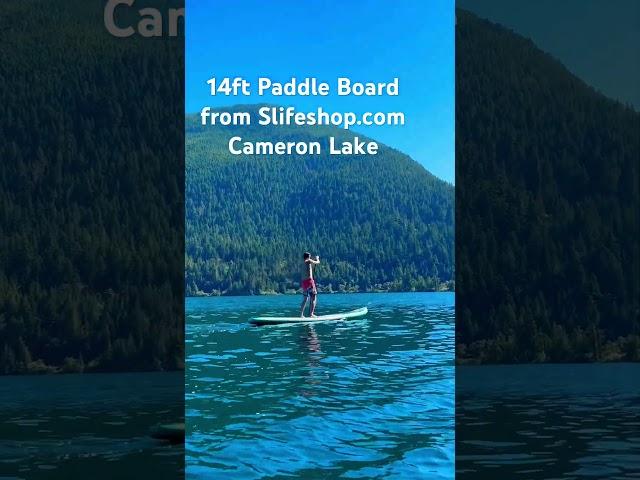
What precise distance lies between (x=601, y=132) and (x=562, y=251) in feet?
20.4

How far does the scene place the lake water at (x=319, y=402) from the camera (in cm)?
1464

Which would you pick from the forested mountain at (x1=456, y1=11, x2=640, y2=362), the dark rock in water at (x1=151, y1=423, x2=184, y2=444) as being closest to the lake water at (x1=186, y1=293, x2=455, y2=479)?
the dark rock in water at (x1=151, y1=423, x2=184, y2=444)

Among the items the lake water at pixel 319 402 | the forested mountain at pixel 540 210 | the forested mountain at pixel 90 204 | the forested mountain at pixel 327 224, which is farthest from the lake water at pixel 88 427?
the forested mountain at pixel 327 224

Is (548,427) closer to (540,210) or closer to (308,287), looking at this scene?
(308,287)

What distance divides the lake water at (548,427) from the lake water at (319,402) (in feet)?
1.67

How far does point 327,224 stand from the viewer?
92625mm

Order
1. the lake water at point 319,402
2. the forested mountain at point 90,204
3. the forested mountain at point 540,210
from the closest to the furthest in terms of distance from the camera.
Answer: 1. the lake water at point 319,402
2. the forested mountain at point 90,204
3. the forested mountain at point 540,210

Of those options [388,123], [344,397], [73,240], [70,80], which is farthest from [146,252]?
[388,123]

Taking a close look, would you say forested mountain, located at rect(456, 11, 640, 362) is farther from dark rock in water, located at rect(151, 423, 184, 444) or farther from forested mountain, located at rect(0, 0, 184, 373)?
dark rock in water, located at rect(151, 423, 184, 444)

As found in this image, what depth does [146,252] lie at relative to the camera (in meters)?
36.9

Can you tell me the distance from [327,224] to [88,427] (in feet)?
242

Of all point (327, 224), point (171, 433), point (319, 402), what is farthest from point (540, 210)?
point (327, 224)

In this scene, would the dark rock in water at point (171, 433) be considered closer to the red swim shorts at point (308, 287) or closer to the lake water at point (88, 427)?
the lake water at point (88, 427)

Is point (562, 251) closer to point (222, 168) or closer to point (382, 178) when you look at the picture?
point (382, 178)
